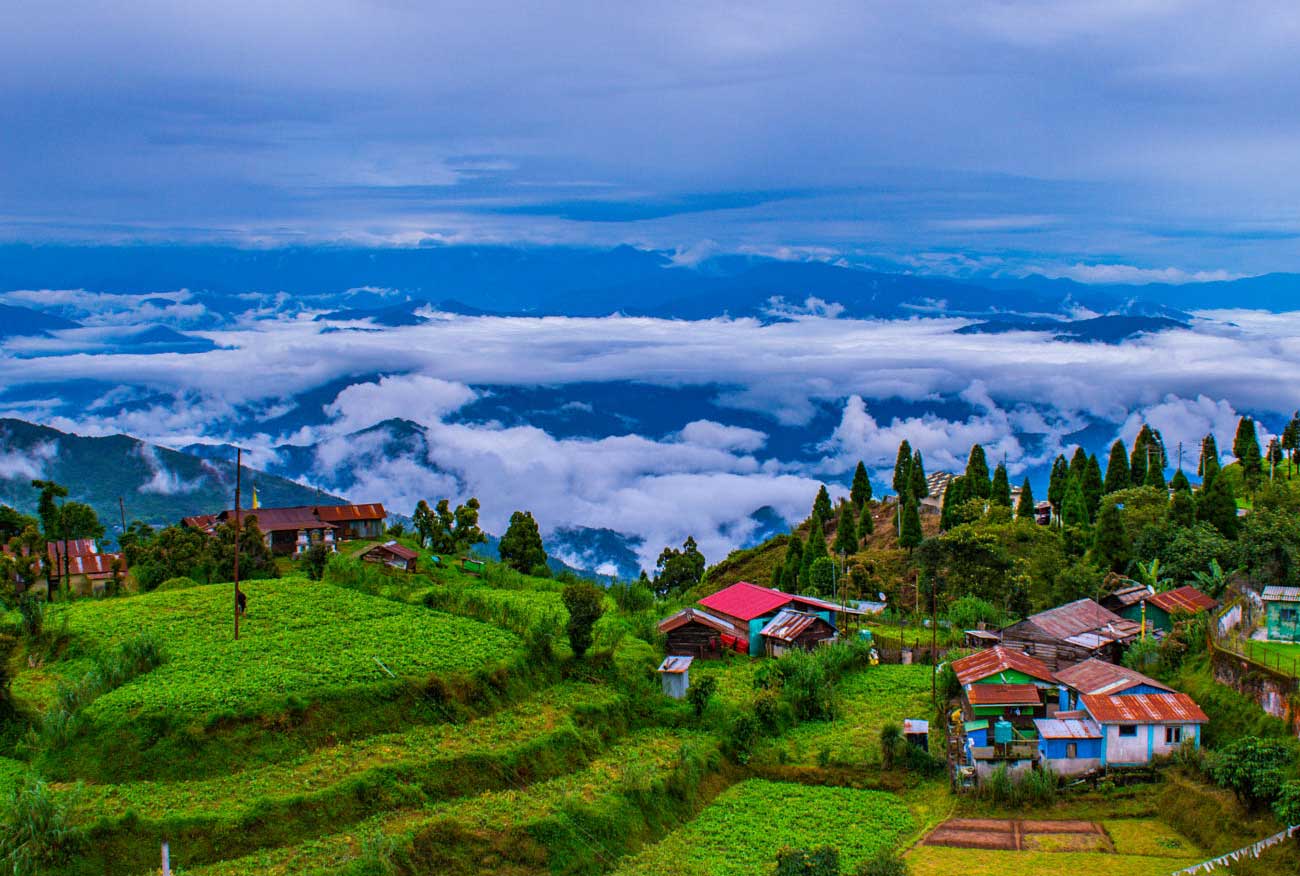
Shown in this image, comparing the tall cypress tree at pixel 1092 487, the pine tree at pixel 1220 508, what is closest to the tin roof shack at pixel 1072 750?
the pine tree at pixel 1220 508

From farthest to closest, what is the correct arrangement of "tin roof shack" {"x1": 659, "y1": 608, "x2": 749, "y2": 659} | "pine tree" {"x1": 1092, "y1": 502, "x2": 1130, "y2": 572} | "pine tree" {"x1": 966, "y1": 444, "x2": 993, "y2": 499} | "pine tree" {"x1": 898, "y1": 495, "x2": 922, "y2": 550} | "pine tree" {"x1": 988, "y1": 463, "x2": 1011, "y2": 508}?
"pine tree" {"x1": 966, "y1": 444, "x2": 993, "y2": 499}
"pine tree" {"x1": 988, "y1": 463, "x2": 1011, "y2": 508}
"pine tree" {"x1": 898, "y1": 495, "x2": 922, "y2": 550}
"pine tree" {"x1": 1092, "y1": 502, "x2": 1130, "y2": 572}
"tin roof shack" {"x1": 659, "y1": 608, "x2": 749, "y2": 659}

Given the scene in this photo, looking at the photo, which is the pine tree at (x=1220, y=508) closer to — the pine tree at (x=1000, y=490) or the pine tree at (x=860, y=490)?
the pine tree at (x=1000, y=490)

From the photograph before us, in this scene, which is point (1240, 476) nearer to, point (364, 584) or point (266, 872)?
point (364, 584)

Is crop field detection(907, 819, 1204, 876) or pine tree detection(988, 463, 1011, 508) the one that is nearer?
crop field detection(907, 819, 1204, 876)

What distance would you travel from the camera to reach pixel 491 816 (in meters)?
26.0

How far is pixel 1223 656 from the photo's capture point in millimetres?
34469

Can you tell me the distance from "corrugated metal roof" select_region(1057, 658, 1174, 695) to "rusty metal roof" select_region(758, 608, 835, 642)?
12.4 meters

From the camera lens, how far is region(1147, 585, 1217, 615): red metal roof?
145ft

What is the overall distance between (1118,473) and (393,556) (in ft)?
168

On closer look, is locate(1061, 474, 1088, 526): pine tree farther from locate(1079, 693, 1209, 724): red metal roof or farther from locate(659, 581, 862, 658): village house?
locate(1079, 693, 1209, 724): red metal roof

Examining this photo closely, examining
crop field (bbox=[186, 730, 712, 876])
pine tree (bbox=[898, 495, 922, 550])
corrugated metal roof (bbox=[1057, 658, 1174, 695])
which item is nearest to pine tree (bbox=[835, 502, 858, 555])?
pine tree (bbox=[898, 495, 922, 550])

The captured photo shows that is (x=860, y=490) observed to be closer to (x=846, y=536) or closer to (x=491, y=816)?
(x=846, y=536)

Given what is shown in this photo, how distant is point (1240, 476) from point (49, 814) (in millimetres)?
82334

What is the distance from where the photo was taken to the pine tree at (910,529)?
7262 cm
